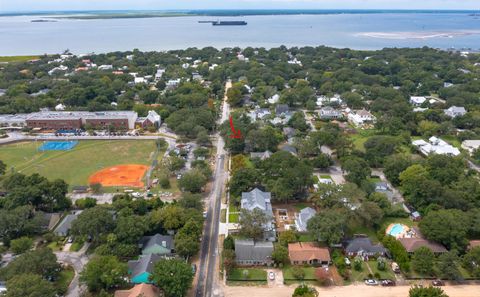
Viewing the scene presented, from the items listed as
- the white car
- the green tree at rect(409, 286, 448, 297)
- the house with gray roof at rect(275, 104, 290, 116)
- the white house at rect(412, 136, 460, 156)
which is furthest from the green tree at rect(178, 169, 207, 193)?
the house with gray roof at rect(275, 104, 290, 116)

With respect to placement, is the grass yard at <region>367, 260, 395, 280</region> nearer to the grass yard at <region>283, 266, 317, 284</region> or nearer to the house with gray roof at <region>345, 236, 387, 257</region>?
the house with gray roof at <region>345, 236, 387, 257</region>

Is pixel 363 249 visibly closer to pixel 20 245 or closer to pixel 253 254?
pixel 253 254

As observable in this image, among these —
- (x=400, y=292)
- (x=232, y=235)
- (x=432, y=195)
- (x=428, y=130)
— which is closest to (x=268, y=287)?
(x=232, y=235)

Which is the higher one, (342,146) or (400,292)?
(342,146)

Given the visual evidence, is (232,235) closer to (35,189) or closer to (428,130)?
(35,189)

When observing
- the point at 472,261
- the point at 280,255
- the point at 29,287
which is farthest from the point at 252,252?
the point at 472,261

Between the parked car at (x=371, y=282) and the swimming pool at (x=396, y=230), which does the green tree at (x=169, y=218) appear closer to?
the parked car at (x=371, y=282)
